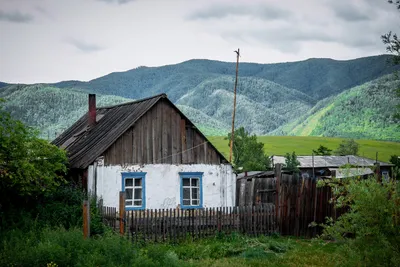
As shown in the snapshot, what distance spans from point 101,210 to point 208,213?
373cm

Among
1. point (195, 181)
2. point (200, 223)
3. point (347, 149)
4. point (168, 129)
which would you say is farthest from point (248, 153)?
point (347, 149)

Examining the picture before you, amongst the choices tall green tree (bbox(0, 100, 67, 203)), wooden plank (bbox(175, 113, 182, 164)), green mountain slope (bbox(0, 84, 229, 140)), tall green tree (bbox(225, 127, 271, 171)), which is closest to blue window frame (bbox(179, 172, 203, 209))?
wooden plank (bbox(175, 113, 182, 164))

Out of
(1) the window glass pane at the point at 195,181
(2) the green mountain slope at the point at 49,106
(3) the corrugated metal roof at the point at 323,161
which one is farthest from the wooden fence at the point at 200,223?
(2) the green mountain slope at the point at 49,106

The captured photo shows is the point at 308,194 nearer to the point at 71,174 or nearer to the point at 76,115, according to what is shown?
the point at 71,174

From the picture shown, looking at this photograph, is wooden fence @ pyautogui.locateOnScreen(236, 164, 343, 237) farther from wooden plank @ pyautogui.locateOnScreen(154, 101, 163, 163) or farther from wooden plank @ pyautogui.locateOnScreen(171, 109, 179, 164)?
wooden plank @ pyautogui.locateOnScreen(154, 101, 163, 163)

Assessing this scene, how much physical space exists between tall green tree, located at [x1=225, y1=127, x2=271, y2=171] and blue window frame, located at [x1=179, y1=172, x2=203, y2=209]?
2330 centimetres

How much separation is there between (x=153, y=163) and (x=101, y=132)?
351 centimetres

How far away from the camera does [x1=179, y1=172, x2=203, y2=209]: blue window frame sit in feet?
74.4

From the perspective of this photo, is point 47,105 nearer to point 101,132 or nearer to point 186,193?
point 101,132

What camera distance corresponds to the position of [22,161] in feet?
56.3

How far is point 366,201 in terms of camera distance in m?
7.94

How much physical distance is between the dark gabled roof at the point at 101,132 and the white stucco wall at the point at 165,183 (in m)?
0.72

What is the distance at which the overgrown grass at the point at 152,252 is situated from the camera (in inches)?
436

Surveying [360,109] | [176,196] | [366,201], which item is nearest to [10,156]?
[176,196]
